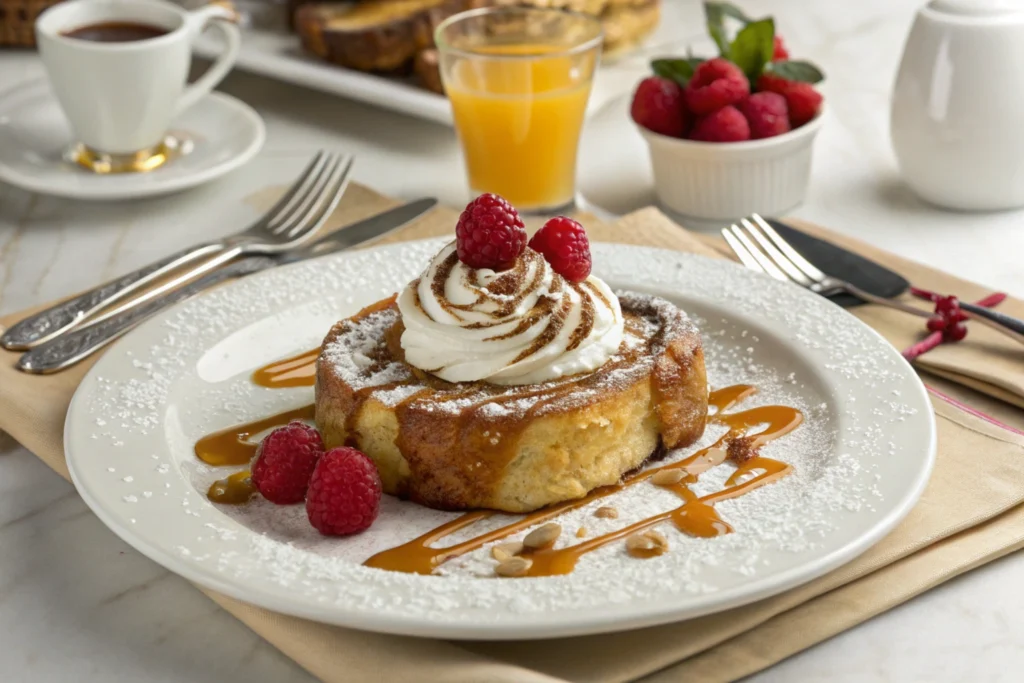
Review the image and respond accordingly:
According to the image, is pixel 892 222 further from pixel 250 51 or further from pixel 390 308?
pixel 250 51

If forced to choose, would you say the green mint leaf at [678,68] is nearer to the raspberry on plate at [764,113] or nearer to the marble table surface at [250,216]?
the raspberry on plate at [764,113]

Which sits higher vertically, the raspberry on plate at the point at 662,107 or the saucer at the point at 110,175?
the raspberry on plate at the point at 662,107

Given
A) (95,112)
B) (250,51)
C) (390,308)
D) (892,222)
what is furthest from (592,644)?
(250,51)

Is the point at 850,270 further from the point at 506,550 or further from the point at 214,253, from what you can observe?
the point at 214,253

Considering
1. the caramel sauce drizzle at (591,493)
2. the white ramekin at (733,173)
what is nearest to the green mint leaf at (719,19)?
the white ramekin at (733,173)

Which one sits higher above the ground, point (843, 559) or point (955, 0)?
point (955, 0)

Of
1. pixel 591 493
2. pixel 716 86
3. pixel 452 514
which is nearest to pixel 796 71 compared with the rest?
pixel 716 86
